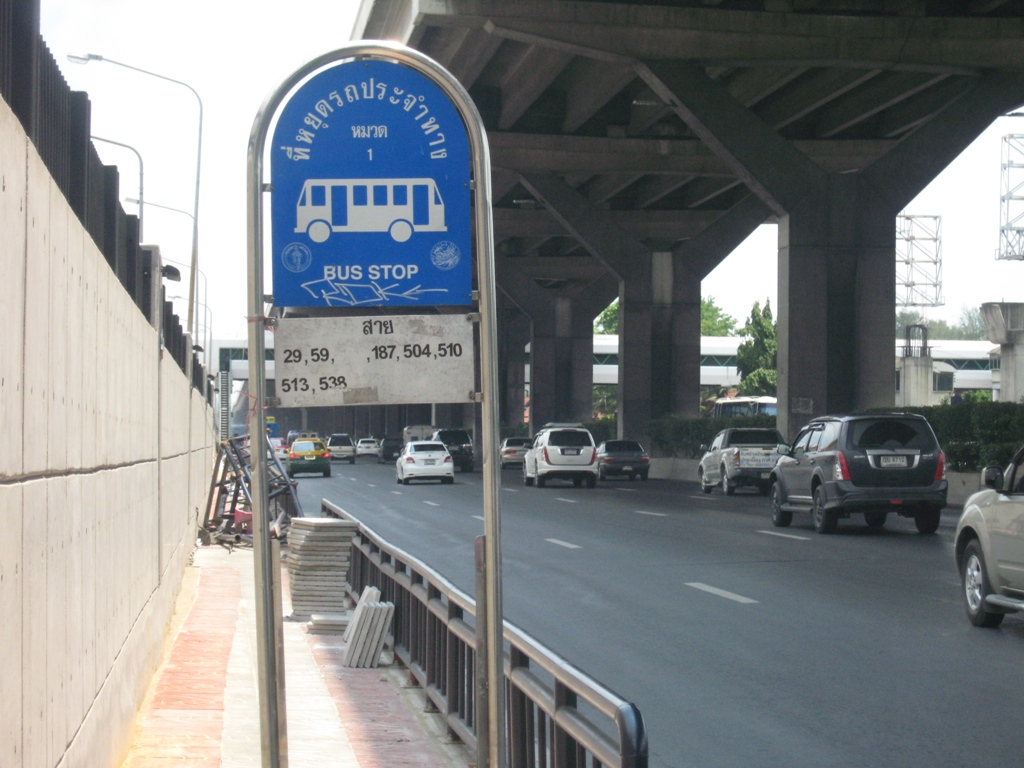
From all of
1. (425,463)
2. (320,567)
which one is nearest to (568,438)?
(425,463)

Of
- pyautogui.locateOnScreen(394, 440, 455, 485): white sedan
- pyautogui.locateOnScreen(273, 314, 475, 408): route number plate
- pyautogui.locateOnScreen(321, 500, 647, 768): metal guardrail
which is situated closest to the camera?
pyautogui.locateOnScreen(321, 500, 647, 768): metal guardrail

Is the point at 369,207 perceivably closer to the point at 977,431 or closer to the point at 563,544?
the point at 563,544

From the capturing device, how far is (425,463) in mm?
49969

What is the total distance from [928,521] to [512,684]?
17783 millimetres

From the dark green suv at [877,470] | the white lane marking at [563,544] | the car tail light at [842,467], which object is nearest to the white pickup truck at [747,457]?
the dark green suv at [877,470]

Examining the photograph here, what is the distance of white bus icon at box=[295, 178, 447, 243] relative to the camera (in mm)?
5008

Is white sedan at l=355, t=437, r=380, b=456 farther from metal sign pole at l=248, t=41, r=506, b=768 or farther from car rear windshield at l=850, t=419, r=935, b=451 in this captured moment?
metal sign pole at l=248, t=41, r=506, b=768

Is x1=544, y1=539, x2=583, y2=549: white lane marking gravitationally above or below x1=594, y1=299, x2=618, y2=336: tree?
below

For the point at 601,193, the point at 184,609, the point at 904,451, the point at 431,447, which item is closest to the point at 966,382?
the point at 601,193

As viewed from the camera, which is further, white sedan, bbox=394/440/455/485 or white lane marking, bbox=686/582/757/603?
white sedan, bbox=394/440/455/485

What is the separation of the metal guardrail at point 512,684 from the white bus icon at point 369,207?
5.03 ft

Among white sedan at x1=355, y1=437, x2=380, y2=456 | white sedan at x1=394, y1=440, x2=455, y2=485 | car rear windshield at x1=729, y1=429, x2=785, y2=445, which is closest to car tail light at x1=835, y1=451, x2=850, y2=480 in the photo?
car rear windshield at x1=729, y1=429, x2=785, y2=445

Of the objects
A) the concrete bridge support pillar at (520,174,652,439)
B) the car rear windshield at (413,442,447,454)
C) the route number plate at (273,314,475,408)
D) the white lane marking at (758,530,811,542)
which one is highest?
the concrete bridge support pillar at (520,174,652,439)

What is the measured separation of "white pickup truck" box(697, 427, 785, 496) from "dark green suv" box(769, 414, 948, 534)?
14560mm
